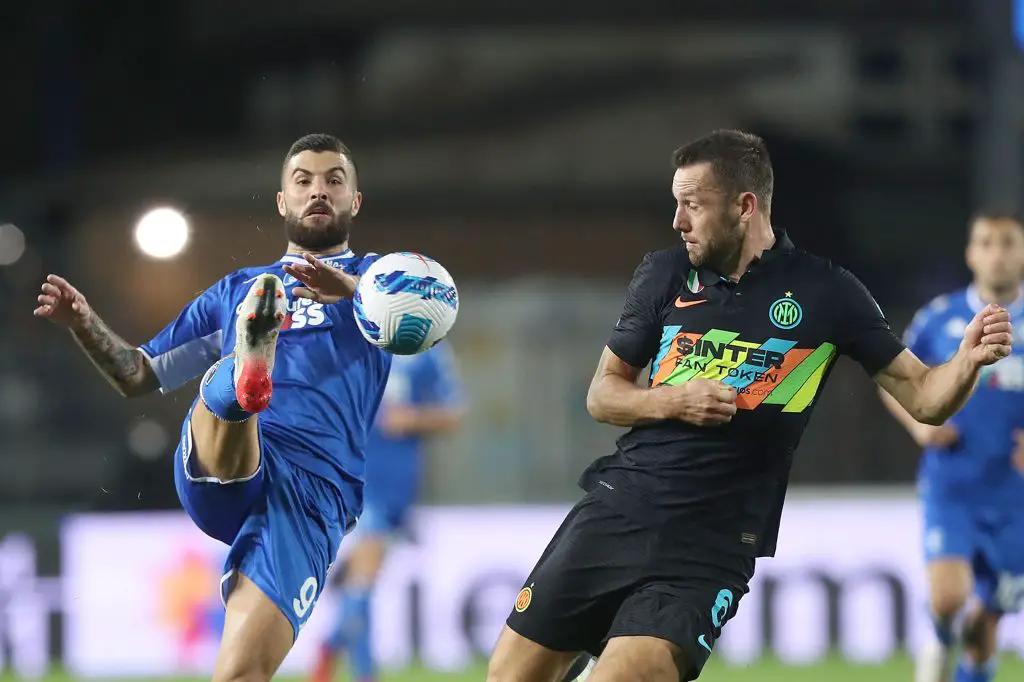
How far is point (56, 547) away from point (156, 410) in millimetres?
1737

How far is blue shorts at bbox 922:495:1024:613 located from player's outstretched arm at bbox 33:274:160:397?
3490 millimetres

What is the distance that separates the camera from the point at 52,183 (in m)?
13.2

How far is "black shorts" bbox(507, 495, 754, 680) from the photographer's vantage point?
3.91m

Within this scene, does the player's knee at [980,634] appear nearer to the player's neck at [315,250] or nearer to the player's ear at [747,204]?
the player's ear at [747,204]

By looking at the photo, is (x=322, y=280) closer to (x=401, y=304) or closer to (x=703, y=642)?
(x=401, y=304)

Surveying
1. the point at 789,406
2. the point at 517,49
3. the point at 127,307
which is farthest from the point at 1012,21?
the point at 789,406

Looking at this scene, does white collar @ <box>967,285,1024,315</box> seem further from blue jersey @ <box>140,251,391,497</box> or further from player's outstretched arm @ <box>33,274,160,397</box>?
player's outstretched arm @ <box>33,274,160,397</box>

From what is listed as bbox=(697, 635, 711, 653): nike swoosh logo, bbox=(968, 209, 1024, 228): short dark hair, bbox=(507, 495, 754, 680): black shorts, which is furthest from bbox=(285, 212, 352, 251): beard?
bbox=(968, 209, 1024, 228): short dark hair

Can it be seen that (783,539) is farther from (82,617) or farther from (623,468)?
(623,468)

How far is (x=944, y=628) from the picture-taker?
641 centimetres

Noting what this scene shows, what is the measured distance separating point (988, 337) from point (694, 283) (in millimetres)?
773

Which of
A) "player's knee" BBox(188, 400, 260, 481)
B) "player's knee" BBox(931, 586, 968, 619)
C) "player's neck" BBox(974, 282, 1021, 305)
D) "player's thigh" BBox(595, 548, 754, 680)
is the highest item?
"player's neck" BBox(974, 282, 1021, 305)

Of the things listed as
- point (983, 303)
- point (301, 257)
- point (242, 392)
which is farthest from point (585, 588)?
point (983, 303)

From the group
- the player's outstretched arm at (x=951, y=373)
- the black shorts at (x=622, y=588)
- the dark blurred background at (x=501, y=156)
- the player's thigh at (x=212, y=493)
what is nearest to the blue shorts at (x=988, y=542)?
the player's outstretched arm at (x=951, y=373)
